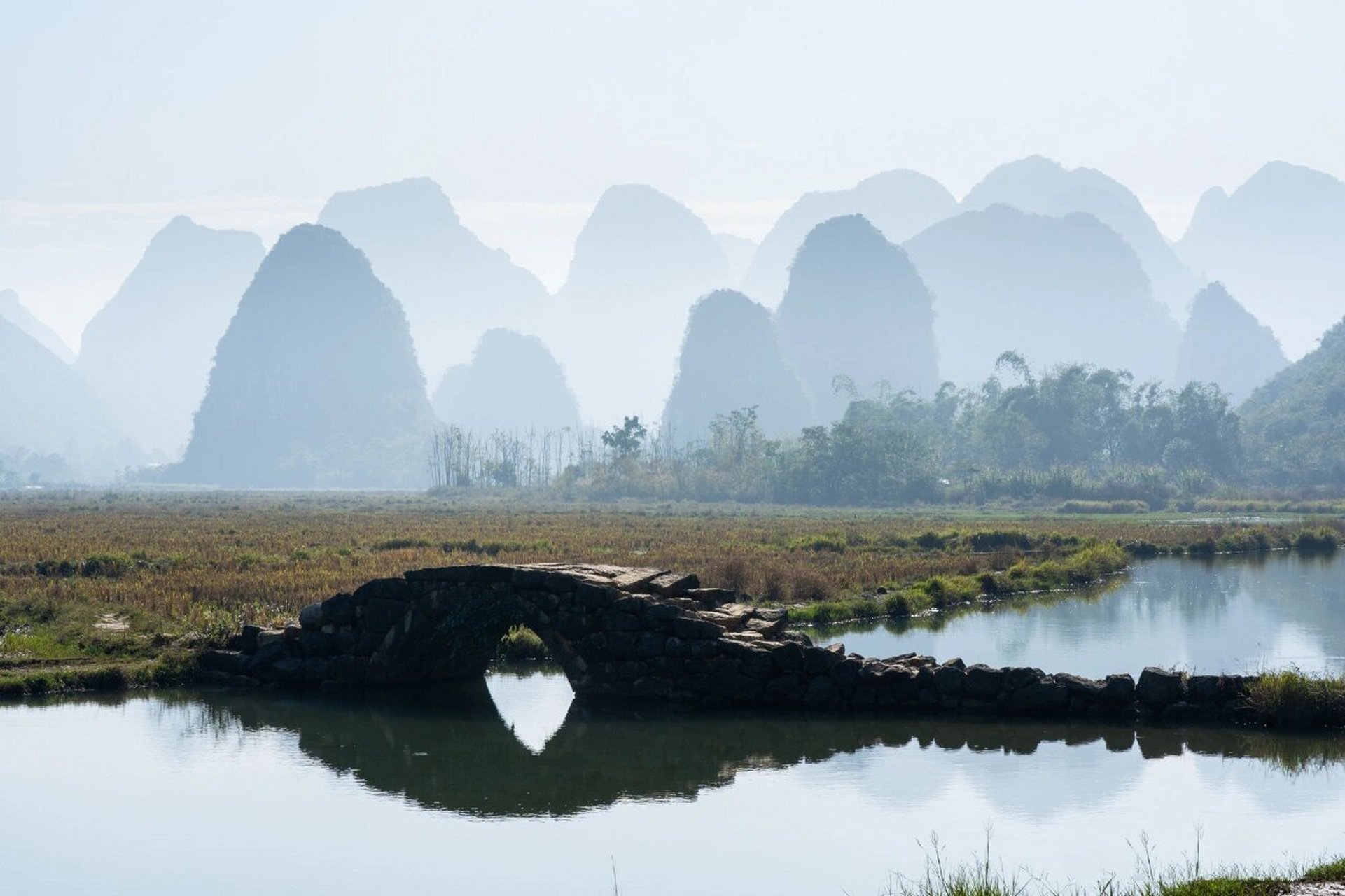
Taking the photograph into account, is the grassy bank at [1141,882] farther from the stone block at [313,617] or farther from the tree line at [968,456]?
the tree line at [968,456]

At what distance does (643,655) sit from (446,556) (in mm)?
16266

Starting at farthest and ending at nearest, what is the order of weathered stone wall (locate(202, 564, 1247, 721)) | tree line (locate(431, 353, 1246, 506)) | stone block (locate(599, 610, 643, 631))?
tree line (locate(431, 353, 1246, 506))
stone block (locate(599, 610, 643, 631))
weathered stone wall (locate(202, 564, 1247, 721))

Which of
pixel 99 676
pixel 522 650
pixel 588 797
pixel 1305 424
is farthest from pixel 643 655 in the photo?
pixel 1305 424

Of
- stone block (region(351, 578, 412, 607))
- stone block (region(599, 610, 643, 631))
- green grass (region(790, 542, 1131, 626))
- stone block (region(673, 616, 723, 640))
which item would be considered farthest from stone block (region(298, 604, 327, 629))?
green grass (region(790, 542, 1131, 626))

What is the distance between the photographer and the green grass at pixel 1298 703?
45.8ft

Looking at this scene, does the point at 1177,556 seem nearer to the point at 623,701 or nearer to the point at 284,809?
the point at 623,701

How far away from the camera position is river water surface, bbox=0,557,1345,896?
414 inches

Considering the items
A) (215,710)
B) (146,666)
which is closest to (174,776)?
(215,710)

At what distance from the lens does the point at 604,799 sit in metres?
12.5

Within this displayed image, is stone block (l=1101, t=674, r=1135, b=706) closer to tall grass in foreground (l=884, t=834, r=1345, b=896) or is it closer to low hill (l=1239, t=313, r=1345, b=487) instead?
tall grass in foreground (l=884, t=834, r=1345, b=896)

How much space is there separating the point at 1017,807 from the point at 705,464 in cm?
9445

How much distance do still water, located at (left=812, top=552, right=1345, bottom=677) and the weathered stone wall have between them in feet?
8.23

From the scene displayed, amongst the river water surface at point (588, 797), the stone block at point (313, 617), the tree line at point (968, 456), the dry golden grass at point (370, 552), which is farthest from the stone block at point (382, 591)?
the tree line at point (968, 456)

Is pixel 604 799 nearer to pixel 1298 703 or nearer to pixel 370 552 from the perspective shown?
pixel 1298 703
